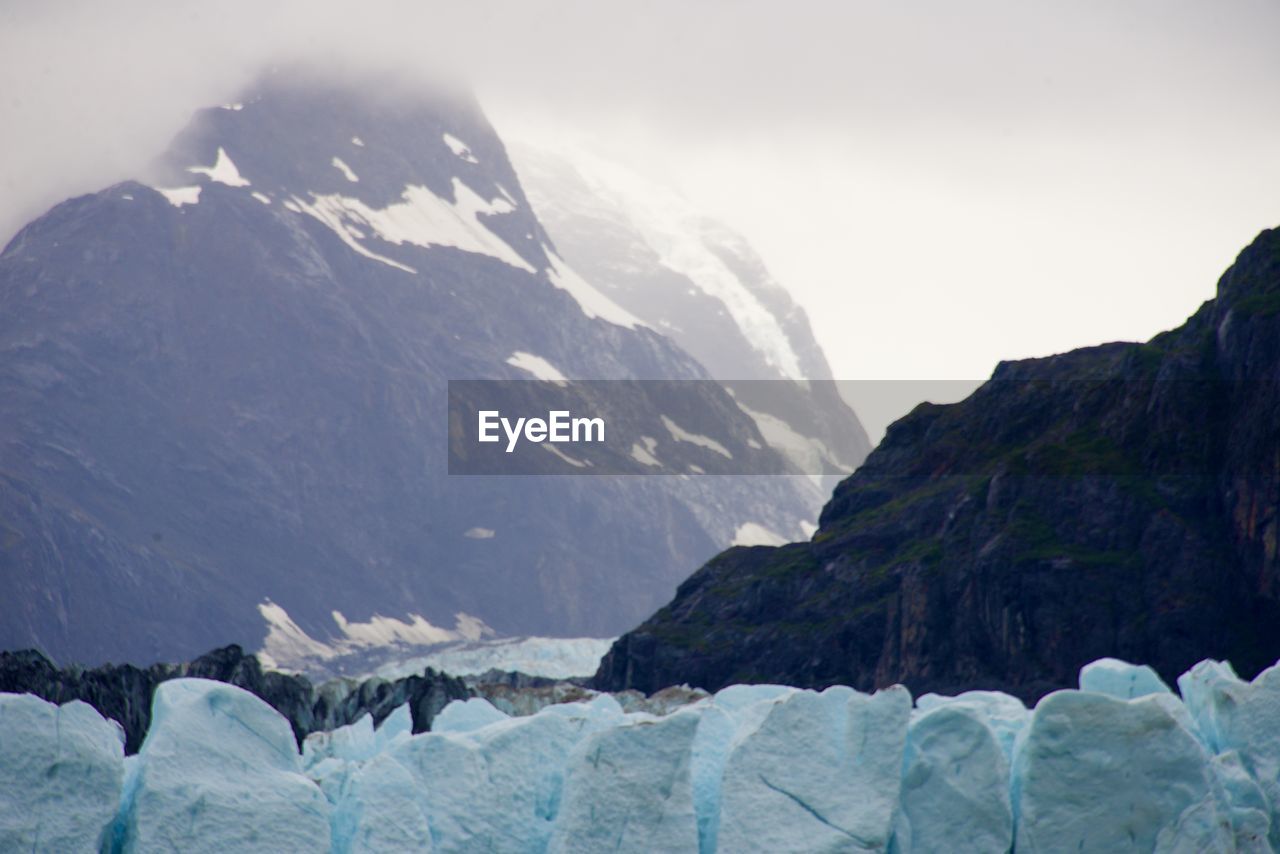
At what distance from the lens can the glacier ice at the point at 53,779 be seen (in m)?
39.6

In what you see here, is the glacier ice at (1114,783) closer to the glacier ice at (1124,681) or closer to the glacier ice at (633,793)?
the glacier ice at (1124,681)

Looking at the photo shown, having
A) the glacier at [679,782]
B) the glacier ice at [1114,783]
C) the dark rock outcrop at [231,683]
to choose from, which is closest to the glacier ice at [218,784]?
the glacier at [679,782]

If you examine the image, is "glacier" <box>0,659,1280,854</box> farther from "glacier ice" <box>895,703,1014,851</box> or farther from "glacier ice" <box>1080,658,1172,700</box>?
"glacier ice" <box>1080,658,1172,700</box>

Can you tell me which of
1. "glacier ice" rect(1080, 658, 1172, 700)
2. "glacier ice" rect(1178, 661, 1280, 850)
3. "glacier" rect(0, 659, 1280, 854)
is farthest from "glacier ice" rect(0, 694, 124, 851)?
"glacier ice" rect(1178, 661, 1280, 850)

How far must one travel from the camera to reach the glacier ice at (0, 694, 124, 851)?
39594mm

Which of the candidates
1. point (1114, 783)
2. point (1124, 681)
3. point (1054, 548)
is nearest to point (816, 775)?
point (1114, 783)

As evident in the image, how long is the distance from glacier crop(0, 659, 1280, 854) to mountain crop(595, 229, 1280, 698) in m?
72.3

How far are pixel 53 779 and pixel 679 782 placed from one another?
51.7 feet

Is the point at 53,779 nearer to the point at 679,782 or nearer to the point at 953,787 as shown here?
the point at 679,782

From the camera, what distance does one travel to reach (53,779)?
40.2m

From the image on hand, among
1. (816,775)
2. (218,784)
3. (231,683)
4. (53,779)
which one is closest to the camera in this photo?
(53,779)

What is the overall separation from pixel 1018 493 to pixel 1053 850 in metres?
94.3

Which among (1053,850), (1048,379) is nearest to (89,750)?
(1053,850)

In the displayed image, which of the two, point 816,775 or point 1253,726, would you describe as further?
point 1253,726
